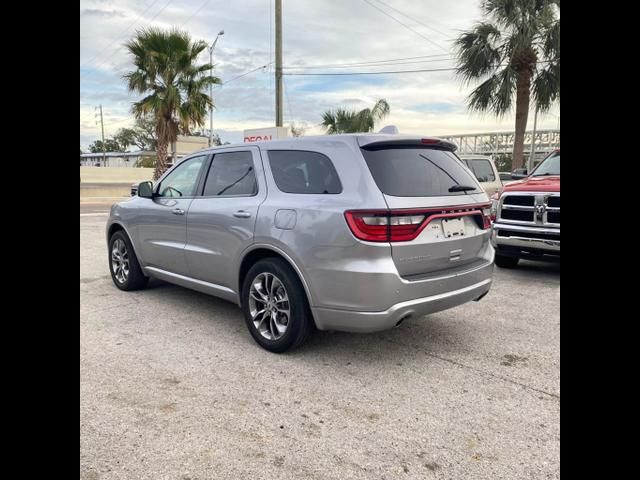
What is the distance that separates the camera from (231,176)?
4.52 metres

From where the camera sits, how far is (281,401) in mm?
3150

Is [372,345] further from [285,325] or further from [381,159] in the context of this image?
[381,159]

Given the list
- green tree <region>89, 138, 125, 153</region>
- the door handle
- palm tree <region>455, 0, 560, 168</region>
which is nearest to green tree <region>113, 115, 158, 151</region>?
green tree <region>89, 138, 125, 153</region>

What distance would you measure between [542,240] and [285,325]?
4.17 meters

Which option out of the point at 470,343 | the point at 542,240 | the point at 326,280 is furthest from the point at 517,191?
the point at 326,280

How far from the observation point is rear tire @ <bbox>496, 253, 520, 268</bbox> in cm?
756

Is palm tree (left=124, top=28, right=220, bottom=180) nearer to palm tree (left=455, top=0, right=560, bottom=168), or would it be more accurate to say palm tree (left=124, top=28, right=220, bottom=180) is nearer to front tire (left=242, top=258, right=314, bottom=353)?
palm tree (left=455, top=0, right=560, bottom=168)

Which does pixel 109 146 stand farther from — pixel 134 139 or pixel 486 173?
pixel 486 173

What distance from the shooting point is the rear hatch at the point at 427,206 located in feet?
11.1

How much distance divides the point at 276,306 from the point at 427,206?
1.41 metres

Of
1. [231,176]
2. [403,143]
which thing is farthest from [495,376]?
[231,176]

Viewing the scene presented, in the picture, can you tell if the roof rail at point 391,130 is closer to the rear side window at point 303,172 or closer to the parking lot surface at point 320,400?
the rear side window at point 303,172

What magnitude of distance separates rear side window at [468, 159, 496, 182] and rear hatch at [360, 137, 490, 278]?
22.1ft

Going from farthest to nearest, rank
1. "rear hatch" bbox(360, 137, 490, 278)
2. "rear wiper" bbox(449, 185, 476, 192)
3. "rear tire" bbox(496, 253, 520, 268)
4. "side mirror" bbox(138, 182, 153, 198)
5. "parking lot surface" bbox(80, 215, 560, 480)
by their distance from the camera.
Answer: "rear tire" bbox(496, 253, 520, 268) → "side mirror" bbox(138, 182, 153, 198) → "rear wiper" bbox(449, 185, 476, 192) → "rear hatch" bbox(360, 137, 490, 278) → "parking lot surface" bbox(80, 215, 560, 480)
